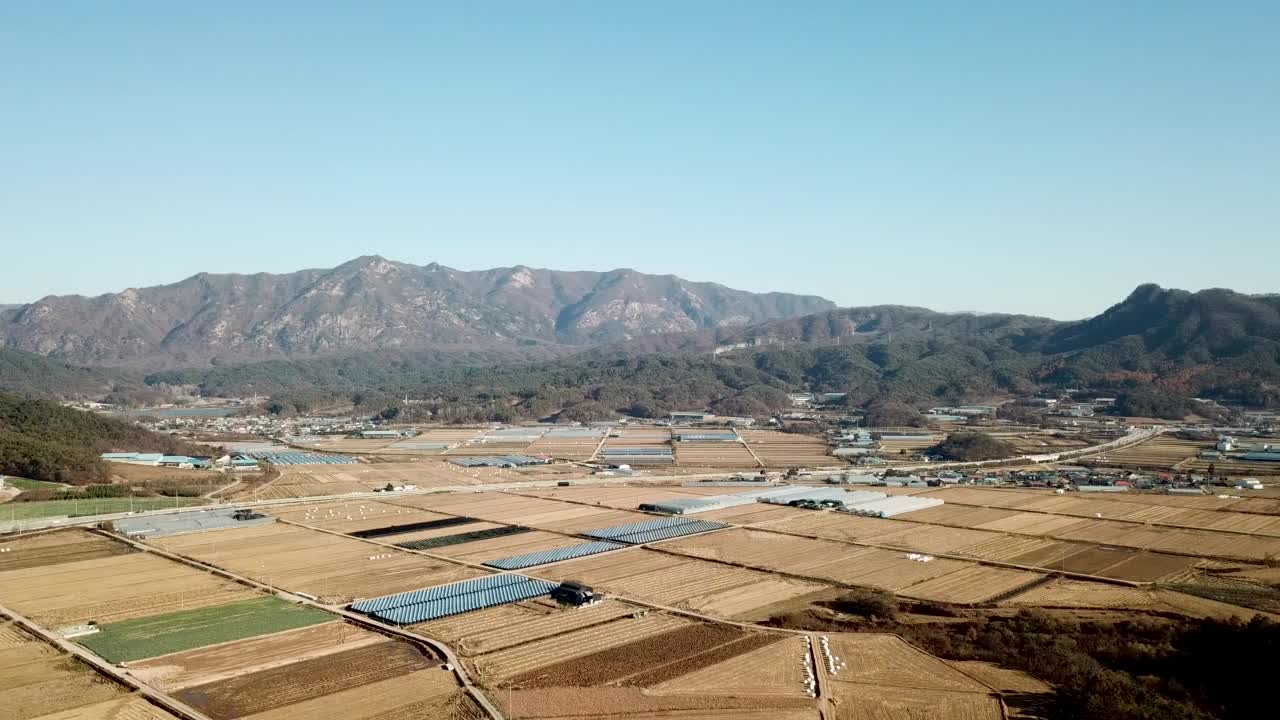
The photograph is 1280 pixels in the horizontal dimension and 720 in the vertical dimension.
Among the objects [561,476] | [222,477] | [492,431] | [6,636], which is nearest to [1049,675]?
[6,636]

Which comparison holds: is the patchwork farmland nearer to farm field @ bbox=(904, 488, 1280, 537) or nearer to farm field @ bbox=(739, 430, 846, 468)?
farm field @ bbox=(904, 488, 1280, 537)

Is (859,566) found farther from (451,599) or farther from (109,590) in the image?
(109,590)

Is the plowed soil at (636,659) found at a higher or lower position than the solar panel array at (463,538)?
lower

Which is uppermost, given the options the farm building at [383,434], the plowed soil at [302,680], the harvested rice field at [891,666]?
the farm building at [383,434]

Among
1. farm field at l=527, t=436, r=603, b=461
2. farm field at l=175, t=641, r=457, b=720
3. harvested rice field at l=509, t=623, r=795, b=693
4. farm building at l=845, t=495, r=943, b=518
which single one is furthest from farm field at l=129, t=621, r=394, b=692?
farm field at l=527, t=436, r=603, b=461

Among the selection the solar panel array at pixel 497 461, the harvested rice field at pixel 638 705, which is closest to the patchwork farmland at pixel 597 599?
the harvested rice field at pixel 638 705

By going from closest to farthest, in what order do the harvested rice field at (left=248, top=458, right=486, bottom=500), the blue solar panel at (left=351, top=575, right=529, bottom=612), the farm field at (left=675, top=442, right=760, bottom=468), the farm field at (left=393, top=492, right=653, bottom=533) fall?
the blue solar panel at (left=351, top=575, right=529, bottom=612)
the farm field at (left=393, top=492, right=653, bottom=533)
the harvested rice field at (left=248, top=458, right=486, bottom=500)
the farm field at (left=675, top=442, right=760, bottom=468)

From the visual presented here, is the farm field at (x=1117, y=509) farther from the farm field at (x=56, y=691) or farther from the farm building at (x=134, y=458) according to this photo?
the farm building at (x=134, y=458)

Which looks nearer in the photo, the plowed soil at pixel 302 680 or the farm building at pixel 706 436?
the plowed soil at pixel 302 680

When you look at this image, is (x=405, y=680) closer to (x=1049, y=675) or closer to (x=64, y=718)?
(x=64, y=718)
